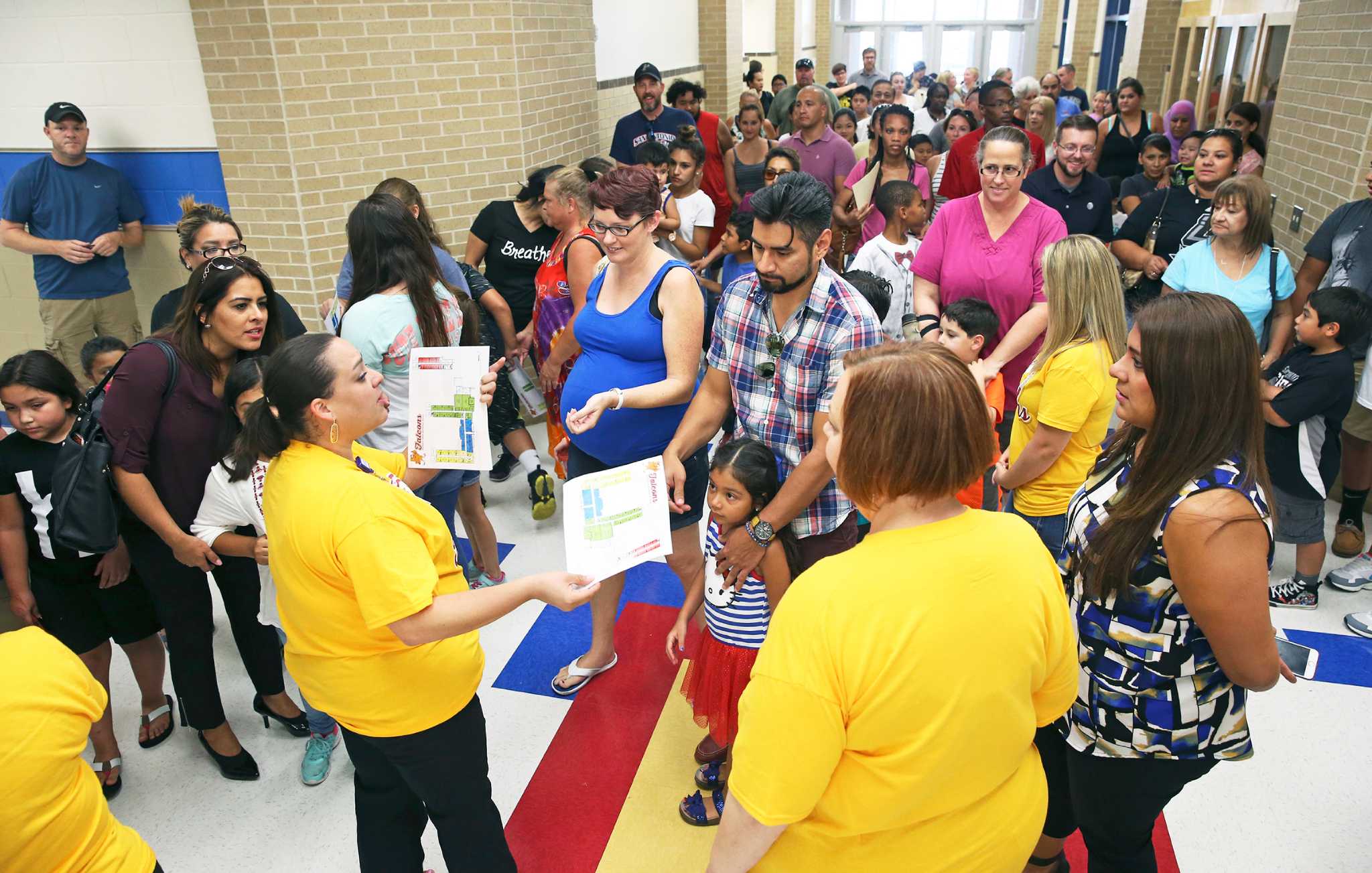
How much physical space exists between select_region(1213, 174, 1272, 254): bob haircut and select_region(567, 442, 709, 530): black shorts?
104 inches

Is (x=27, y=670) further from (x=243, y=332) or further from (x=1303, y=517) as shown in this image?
(x=1303, y=517)

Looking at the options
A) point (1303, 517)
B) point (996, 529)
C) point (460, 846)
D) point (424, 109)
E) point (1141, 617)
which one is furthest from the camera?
point (424, 109)

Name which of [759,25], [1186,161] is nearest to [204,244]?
[1186,161]

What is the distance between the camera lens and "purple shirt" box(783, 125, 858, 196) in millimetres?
6504

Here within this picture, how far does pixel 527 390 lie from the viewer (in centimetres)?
493

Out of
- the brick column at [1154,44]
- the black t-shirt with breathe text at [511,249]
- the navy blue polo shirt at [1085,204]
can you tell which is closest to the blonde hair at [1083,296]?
the navy blue polo shirt at [1085,204]

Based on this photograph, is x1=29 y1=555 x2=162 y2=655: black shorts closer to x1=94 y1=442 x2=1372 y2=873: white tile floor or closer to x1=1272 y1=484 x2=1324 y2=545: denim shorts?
x1=94 y1=442 x2=1372 y2=873: white tile floor

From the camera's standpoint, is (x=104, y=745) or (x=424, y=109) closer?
(x=104, y=745)

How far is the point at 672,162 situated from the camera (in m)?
5.52

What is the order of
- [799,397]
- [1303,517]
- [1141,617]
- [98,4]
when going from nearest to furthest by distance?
[1141,617] < [799,397] < [1303,517] < [98,4]

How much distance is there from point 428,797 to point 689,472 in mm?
1343

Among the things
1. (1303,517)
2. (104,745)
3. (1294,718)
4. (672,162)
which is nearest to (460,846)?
(104,745)

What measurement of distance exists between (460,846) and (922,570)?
156 centimetres

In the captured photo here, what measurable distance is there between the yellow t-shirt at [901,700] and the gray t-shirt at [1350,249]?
11.9ft
